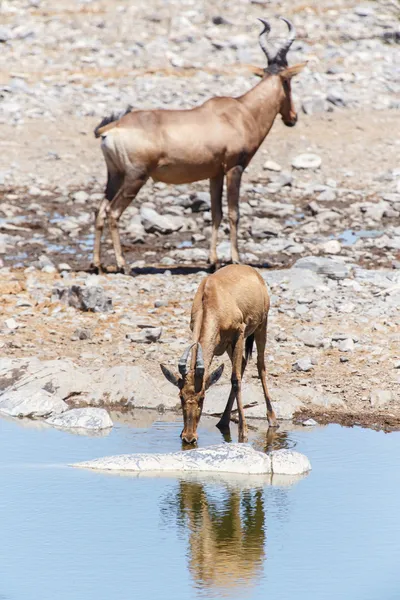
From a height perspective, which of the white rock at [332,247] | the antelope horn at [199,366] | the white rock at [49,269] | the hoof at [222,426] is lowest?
the white rock at [332,247]

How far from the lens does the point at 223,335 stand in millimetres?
10359

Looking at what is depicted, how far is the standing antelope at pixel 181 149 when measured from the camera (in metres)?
16.1

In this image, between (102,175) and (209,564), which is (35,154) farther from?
(209,564)

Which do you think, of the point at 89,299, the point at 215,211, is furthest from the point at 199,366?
the point at 215,211

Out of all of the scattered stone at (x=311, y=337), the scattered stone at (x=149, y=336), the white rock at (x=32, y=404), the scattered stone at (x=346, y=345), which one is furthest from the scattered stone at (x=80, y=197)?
the white rock at (x=32, y=404)

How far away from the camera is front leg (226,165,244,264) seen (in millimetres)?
16781

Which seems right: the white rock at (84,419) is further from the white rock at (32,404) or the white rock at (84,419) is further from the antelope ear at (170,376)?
the antelope ear at (170,376)

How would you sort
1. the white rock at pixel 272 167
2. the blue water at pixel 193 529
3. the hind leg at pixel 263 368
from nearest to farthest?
the blue water at pixel 193 529 < the hind leg at pixel 263 368 < the white rock at pixel 272 167

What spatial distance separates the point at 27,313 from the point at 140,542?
6.44 m

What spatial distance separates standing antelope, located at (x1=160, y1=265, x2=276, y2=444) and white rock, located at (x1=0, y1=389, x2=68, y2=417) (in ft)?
5.12

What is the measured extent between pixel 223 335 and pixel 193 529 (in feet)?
7.73

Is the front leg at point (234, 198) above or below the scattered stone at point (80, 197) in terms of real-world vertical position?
above

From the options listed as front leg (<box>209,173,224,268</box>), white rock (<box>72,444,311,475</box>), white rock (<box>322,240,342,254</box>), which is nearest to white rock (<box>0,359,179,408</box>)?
white rock (<box>72,444,311,475</box>)

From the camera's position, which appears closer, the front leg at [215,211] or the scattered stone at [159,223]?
the front leg at [215,211]
